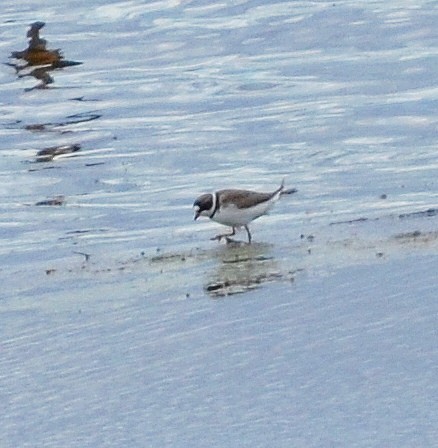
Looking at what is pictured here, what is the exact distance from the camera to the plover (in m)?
10.1

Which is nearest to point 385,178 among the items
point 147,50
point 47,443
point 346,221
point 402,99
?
point 346,221

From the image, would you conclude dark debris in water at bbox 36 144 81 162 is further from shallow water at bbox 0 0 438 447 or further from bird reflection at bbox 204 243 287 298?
bird reflection at bbox 204 243 287 298

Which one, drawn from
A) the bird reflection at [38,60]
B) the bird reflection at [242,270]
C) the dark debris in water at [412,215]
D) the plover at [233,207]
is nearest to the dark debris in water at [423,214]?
the dark debris in water at [412,215]

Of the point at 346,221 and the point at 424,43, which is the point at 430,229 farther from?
the point at 424,43

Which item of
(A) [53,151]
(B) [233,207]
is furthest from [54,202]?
(B) [233,207]

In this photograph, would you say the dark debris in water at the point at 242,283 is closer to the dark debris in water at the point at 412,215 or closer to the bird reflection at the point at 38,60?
the dark debris in water at the point at 412,215

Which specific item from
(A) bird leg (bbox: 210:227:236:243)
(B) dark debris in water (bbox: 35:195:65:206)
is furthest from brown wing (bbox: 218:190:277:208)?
(B) dark debris in water (bbox: 35:195:65:206)

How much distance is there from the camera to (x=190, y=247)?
10047 mm

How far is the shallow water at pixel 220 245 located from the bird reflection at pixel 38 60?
0.15 metres

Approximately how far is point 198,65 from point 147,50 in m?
1.43

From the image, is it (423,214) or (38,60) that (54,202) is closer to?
(423,214)

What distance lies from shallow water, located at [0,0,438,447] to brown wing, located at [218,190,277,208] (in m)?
0.23

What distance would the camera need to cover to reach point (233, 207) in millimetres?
10125

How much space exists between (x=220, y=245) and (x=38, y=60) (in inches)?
364
